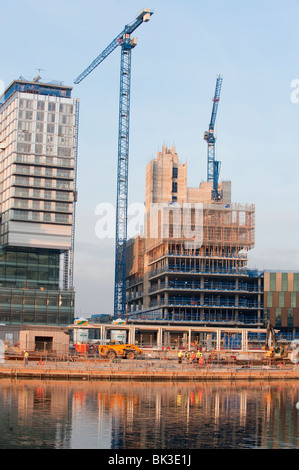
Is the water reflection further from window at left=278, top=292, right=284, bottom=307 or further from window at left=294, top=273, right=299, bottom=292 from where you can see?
window at left=278, top=292, right=284, bottom=307

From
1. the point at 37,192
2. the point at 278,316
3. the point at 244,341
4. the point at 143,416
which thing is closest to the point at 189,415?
Result: the point at 143,416

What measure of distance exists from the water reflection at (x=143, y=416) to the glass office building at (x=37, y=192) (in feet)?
304

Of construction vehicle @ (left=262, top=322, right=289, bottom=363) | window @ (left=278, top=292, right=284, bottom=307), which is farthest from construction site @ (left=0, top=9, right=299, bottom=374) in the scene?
construction vehicle @ (left=262, top=322, right=289, bottom=363)

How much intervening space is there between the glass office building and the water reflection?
9258 centimetres

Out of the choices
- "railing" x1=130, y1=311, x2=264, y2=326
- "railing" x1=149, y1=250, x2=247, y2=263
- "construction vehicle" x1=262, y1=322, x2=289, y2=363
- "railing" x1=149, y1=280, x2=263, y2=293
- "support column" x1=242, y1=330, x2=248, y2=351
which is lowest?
"support column" x1=242, y1=330, x2=248, y2=351

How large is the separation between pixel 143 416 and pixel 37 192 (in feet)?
385

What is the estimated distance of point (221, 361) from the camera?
8269 cm

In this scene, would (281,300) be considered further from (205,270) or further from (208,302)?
(205,270)

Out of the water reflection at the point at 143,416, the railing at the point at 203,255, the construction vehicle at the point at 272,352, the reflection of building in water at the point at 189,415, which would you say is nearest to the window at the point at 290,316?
the railing at the point at 203,255

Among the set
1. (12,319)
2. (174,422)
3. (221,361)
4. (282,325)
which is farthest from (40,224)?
(174,422)

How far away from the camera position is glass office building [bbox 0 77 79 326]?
154625mm

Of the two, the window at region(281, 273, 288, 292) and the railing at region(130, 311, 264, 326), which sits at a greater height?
the window at region(281, 273, 288, 292)

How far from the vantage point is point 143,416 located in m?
44.6

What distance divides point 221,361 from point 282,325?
278 ft
